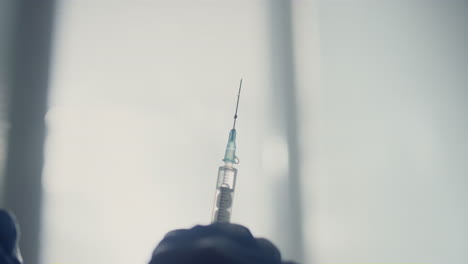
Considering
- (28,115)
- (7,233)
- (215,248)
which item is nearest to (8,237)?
(7,233)

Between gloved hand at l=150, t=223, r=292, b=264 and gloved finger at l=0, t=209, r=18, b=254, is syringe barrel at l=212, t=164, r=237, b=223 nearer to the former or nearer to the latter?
gloved hand at l=150, t=223, r=292, b=264

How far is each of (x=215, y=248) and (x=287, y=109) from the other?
0.59 meters

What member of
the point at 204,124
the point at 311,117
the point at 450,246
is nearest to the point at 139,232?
the point at 204,124

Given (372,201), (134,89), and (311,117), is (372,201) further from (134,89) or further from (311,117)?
(134,89)

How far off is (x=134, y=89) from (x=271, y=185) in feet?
1.42

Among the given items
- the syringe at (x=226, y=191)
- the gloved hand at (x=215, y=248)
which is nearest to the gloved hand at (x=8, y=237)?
the gloved hand at (x=215, y=248)

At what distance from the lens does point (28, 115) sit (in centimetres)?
99

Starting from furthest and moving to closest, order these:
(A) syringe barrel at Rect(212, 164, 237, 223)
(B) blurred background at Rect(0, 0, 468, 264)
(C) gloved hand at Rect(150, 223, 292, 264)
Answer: (B) blurred background at Rect(0, 0, 468, 264), (A) syringe barrel at Rect(212, 164, 237, 223), (C) gloved hand at Rect(150, 223, 292, 264)

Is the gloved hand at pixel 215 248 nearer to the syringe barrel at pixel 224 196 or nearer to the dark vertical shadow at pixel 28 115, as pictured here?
the syringe barrel at pixel 224 196

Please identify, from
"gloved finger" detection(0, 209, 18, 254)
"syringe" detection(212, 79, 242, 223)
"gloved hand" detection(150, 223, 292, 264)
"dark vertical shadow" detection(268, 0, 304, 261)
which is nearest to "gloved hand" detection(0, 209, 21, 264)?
"gloved finger" detection(0, 209, 18, 254)

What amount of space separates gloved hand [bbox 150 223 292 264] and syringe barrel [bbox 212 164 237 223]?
6.5 inches

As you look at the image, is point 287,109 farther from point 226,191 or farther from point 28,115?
point 28,115

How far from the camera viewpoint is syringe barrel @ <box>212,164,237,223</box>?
764 millimetres

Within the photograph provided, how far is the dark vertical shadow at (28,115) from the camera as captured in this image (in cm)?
94
